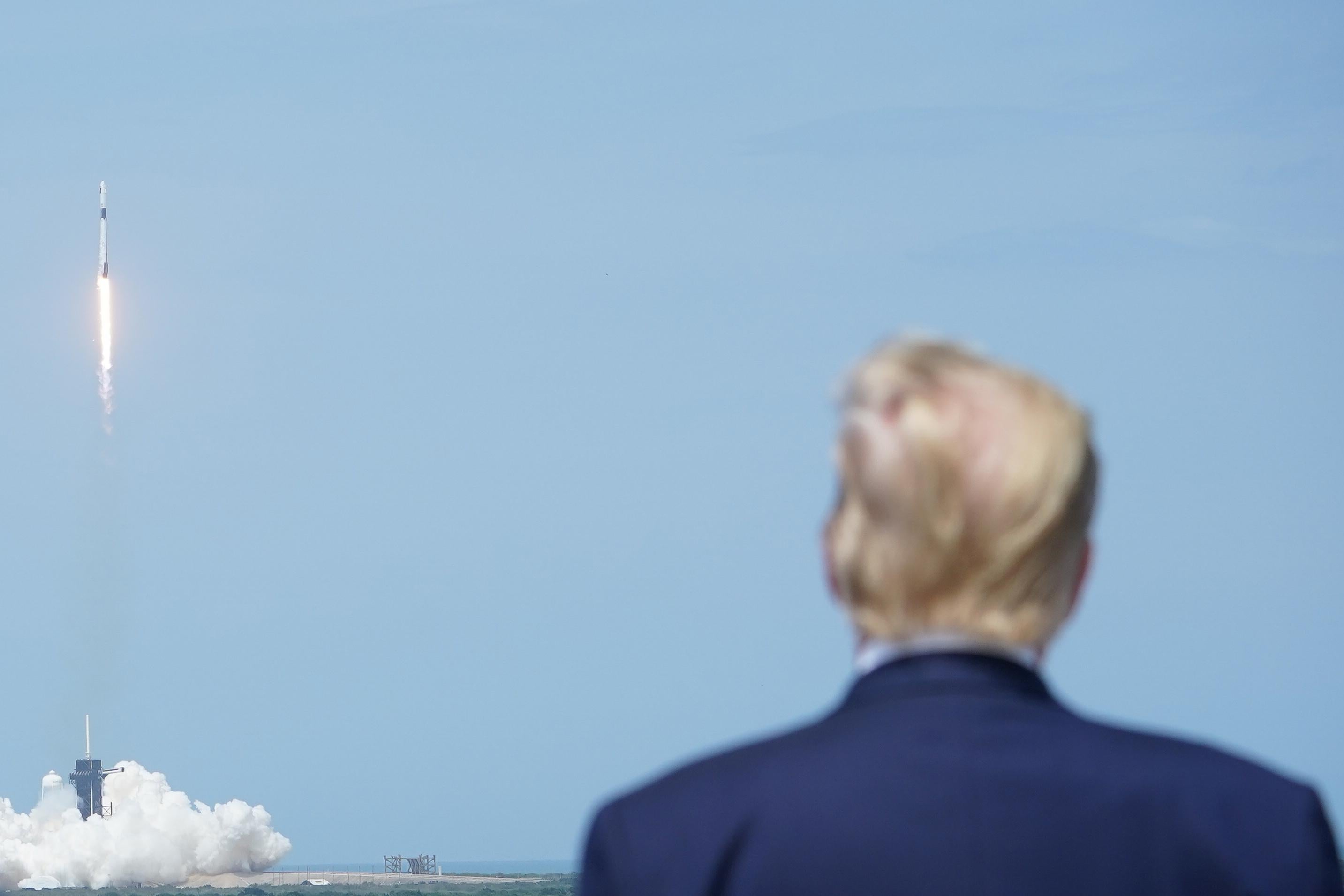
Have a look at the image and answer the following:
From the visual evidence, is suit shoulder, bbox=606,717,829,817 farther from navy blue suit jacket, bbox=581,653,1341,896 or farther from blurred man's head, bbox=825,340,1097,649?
blurred man's head, bbox=825,340,1097,649

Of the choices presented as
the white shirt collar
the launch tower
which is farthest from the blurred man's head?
the launch tower

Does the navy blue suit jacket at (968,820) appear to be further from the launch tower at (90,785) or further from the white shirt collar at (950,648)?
the launch tower at (90,785)

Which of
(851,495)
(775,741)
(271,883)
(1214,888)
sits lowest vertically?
(271,883)

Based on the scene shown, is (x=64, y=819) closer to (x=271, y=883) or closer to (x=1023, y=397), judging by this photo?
(x=271, y=883)

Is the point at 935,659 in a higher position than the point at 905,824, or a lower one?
higher

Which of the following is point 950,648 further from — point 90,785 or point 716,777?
point 90,785

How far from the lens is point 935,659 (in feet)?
11.5

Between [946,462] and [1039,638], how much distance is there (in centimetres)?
34

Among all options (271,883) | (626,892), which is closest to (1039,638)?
(626,892)

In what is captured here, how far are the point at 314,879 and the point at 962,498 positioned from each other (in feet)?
386

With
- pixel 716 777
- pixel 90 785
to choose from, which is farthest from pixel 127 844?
pixel 716 777

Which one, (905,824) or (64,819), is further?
(64,819)

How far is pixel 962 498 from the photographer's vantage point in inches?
136

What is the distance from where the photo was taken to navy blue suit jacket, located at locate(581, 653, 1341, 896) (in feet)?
10.9
